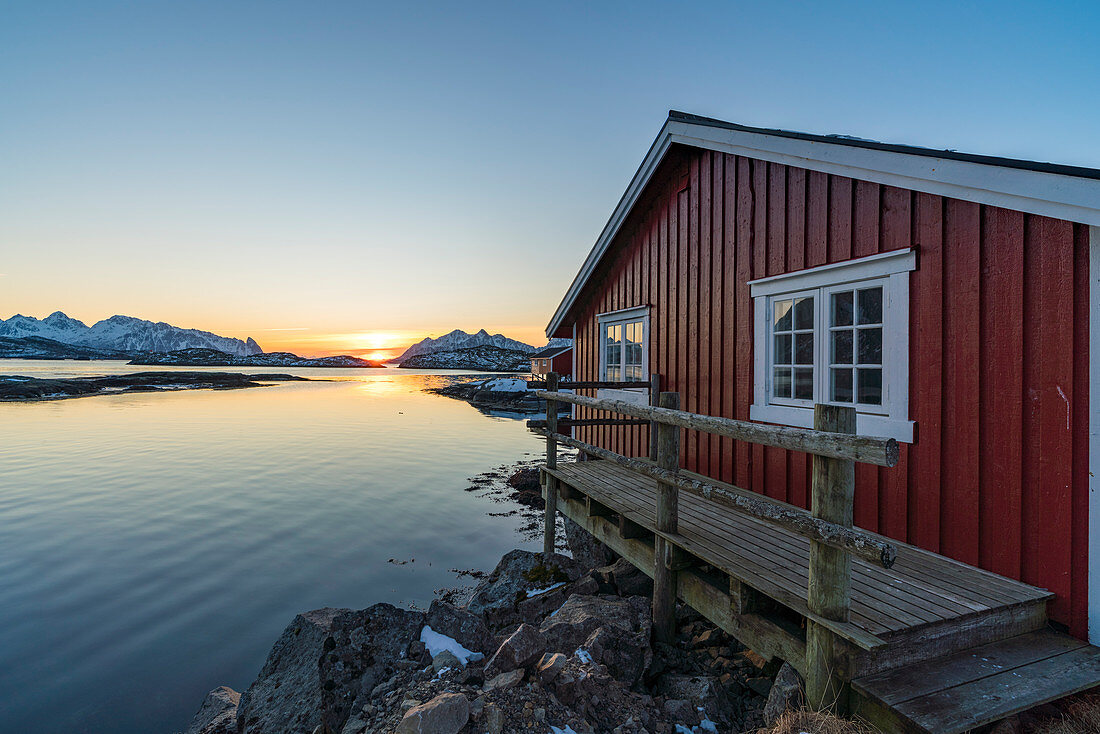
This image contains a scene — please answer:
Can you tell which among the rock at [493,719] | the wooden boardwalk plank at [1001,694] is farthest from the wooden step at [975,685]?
the rock at [493,719]

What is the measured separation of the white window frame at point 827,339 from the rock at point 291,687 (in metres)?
4.59

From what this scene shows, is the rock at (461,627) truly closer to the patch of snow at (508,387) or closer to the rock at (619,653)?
the rock at (619,653)

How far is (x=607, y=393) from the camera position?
911 centimetres

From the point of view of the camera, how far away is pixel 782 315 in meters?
5.51

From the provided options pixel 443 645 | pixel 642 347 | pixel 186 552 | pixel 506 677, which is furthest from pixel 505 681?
pixel 186 552

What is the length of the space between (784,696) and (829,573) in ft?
2.65

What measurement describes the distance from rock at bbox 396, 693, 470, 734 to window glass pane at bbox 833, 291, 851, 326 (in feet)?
14.3

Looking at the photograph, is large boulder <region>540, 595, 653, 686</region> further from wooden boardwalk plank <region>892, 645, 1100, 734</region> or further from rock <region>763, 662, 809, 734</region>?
wooden boardwalk plank <region>892, 645, 1100, 734</region>

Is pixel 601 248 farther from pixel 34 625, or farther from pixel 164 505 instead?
pixel 164 505

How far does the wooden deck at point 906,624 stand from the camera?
8.17 ft

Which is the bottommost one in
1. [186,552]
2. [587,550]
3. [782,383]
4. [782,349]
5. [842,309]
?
[186,552]

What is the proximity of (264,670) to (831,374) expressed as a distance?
5683 mm

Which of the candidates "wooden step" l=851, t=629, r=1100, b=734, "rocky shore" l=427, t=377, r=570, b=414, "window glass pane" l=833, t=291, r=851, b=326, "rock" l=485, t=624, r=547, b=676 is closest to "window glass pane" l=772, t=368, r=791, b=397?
"window glass pane" l=833, t=291, r=851, b=326

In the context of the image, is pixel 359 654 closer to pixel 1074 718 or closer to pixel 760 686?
pixel 760 686
